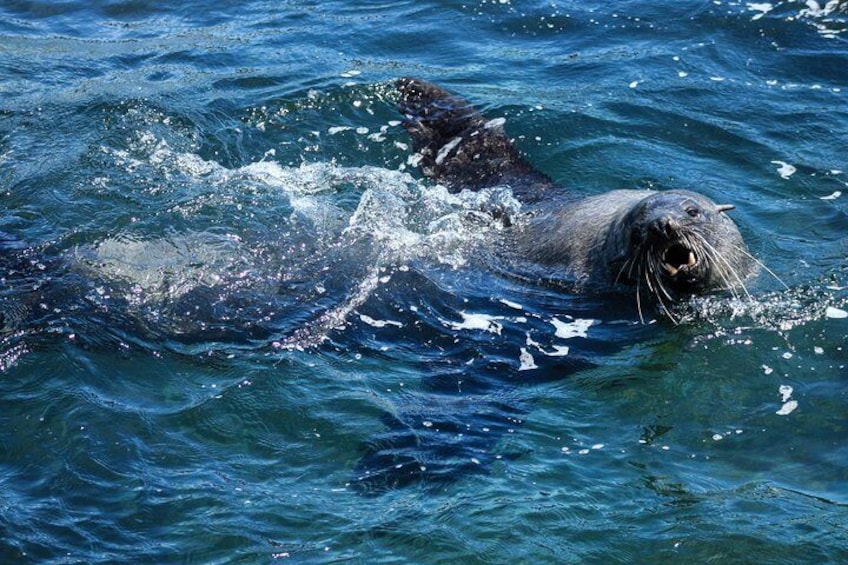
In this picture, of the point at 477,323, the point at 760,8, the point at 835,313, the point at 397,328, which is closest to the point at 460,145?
the point at 477,323

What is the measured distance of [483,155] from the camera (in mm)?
8969

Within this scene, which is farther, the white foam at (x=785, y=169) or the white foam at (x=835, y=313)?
the white foam at (x=785, y=169)

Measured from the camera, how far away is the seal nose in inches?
255

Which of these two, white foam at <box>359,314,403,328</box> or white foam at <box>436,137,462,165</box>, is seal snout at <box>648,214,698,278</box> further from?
white foam at <box>436,137,462,165</box>

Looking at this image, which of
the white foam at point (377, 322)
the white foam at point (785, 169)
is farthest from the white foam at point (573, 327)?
the white foam at point (785, 169)

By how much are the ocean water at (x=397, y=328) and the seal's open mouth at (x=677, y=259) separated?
0.34 m

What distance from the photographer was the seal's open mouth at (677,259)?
21.8 ft

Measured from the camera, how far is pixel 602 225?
7398 millimetres

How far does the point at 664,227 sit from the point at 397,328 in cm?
177

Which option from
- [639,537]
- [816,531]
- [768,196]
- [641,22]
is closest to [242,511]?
[639,537]

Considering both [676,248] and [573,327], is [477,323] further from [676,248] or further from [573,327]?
[676,248]

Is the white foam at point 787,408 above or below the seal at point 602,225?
below

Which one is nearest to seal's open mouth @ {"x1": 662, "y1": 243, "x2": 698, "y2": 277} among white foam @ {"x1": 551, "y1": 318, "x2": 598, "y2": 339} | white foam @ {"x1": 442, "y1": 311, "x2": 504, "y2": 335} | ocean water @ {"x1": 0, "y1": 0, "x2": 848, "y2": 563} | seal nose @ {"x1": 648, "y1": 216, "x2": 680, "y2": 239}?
seal nose @ {"x1": 648, "y1": 216, "x2": 680, "y2": 239}

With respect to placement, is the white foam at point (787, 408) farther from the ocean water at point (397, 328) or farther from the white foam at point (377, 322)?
the white foam at point (377, 322)
